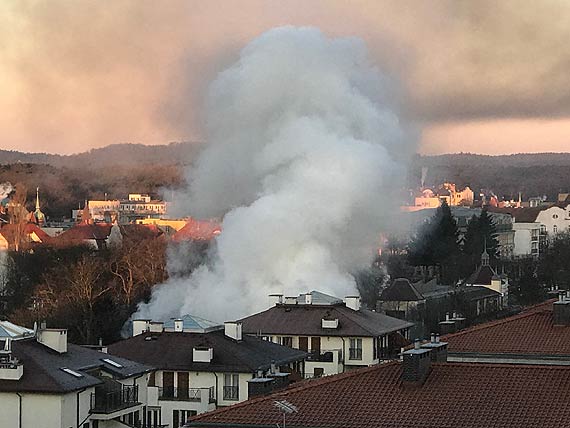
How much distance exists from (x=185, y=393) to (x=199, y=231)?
2319 inches

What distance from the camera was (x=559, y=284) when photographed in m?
110

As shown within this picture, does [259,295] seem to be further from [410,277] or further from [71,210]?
[71,210]

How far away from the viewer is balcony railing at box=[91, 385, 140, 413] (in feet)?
138

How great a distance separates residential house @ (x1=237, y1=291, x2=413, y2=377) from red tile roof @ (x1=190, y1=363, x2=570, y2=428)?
29996 millimetres

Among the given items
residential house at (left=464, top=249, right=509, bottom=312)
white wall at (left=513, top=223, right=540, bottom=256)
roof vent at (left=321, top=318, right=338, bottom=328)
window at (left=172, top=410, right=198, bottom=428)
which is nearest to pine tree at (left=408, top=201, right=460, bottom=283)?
residential house at (left=464, top=249, right=509, bottom=312)

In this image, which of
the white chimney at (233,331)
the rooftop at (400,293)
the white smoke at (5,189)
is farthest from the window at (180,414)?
the white smoke at (5,189)

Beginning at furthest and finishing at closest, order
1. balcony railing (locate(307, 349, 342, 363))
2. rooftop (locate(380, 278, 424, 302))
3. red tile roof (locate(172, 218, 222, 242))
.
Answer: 1. red tile roof (locate(172, 218, 222, 242))
2. rooftop (locate(380, 278, 424, 302))
3. balcony railing (locate(307, 349, 342, 363))

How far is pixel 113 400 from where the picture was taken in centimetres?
4303

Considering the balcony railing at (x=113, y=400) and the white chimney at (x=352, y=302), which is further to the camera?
the white chimney at (x=352, y=302)

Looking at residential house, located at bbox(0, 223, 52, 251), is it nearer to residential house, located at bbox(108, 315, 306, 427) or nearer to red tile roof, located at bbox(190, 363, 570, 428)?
residential house, located at bbox(108, 315, 306, 427)

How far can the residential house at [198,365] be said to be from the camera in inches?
1972

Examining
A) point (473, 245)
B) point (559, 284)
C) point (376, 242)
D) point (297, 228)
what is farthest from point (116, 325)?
point (473, 245)

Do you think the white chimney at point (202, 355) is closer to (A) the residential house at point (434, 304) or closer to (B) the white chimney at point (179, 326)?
(B) the white chimney at point (179, 326)

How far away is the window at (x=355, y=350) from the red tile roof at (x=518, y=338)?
21.8 meters
